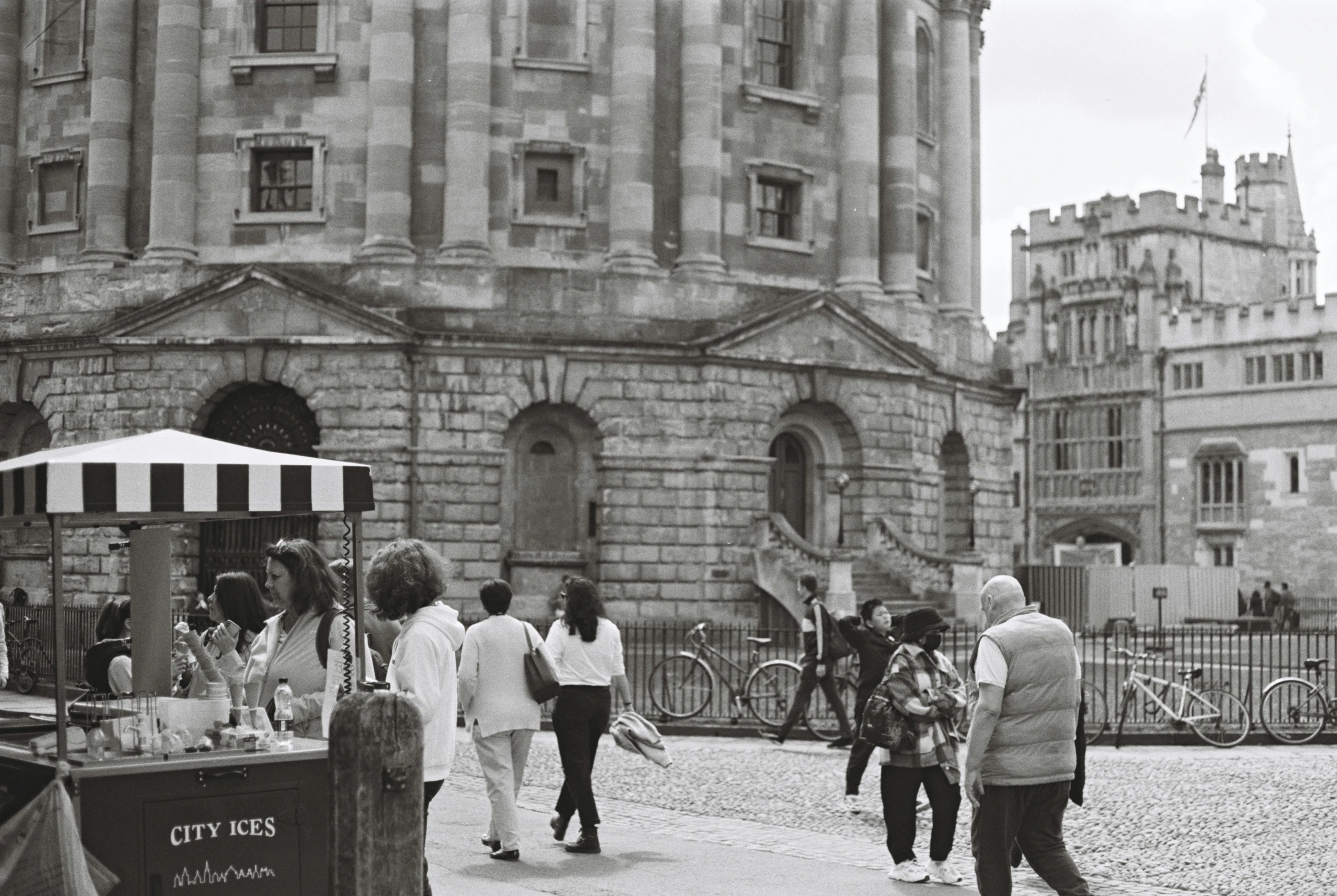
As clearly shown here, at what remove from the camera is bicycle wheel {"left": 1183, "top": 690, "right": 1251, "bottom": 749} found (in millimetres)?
21484

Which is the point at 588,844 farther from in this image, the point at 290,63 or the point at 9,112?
the point at 9,112

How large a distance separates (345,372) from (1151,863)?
2431cm

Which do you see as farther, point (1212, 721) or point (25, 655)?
point (25, 655)

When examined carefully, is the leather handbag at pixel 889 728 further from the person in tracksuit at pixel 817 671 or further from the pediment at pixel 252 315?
the pediment at pixel 252 315

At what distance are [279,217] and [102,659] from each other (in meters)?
24.8

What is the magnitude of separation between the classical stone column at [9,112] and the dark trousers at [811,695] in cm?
2468

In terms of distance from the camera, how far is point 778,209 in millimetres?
39125

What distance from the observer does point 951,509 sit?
44.0 m

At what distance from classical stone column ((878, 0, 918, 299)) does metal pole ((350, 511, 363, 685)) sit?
31.4 metres

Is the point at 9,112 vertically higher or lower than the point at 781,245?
higher

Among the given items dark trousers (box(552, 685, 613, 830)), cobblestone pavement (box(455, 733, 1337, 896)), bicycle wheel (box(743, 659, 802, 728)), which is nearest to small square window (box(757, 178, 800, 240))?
bicycle wheel (box(743, 659, 802, 728))

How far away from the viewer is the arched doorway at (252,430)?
1393 inches

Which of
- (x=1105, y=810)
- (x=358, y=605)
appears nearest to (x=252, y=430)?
(x=1105, y=810)

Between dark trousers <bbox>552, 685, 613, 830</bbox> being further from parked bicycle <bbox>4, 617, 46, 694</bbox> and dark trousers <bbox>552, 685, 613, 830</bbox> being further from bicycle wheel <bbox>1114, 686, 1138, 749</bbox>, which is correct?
parked bicycle <bbox>4, 617, 46, 694</bbox>
